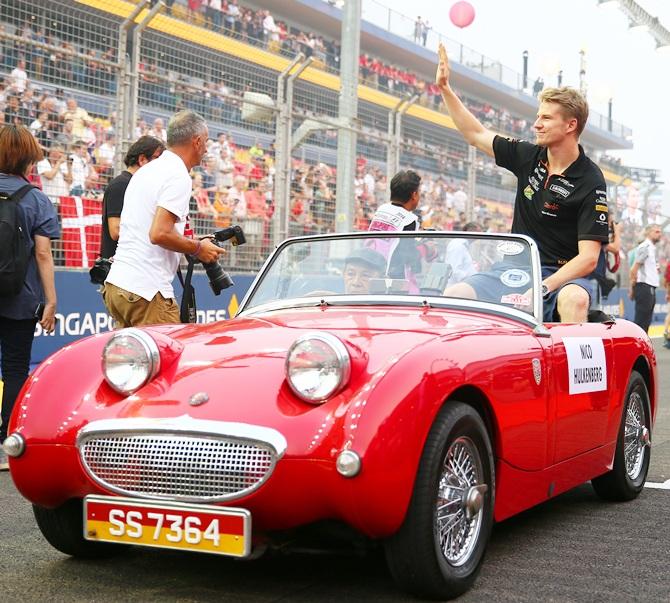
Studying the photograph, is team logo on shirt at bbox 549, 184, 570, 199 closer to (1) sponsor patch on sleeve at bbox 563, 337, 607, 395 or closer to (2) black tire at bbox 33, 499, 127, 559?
(1) sponsor patch on sleeve at bbox 563, 337, 607, 395

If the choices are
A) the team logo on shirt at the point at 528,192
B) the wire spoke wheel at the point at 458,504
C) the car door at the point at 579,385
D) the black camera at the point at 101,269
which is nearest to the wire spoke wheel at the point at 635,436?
the car door at the point at 579,385

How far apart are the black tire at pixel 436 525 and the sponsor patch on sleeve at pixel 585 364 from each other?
3.12 ft

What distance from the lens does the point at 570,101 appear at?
5477 millimetres

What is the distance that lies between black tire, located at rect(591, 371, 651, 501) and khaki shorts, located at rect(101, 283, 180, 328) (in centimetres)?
229

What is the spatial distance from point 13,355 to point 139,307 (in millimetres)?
824

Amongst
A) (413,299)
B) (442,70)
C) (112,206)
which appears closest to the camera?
(413,299)

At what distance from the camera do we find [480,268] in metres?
4.32

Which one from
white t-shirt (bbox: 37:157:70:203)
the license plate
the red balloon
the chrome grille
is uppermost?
the red balloon

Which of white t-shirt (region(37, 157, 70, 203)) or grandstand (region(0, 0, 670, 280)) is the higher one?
grandstand (region(0, 0, 670, 280))

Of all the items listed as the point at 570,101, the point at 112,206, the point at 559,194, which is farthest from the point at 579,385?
the point at 112,206

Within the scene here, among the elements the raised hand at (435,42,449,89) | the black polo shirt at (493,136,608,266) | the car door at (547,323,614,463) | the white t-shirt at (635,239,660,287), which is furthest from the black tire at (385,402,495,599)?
the white t-shirt at (635,239,660,287)

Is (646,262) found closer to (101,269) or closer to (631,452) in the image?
(631,452)

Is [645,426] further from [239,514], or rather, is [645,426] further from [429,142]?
[429,142]

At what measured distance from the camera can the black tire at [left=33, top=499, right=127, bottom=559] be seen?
3.50 m
